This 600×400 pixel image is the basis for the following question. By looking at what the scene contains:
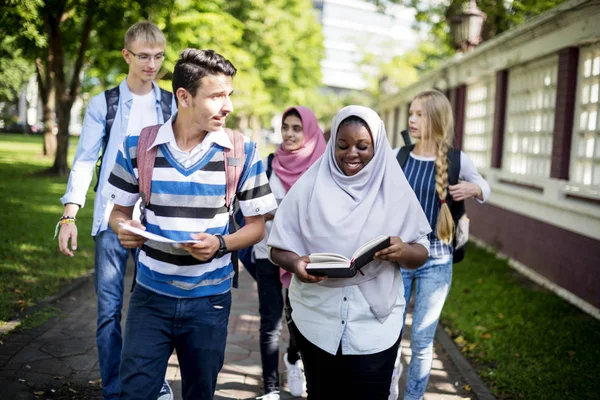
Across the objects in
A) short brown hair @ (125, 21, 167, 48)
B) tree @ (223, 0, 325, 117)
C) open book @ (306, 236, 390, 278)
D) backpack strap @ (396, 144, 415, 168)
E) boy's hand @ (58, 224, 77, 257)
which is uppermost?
tree @ (223, 0, 325, 117)

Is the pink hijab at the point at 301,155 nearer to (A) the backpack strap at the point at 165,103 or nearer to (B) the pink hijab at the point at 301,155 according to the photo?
(B) the pink hijab at the point at 301,155

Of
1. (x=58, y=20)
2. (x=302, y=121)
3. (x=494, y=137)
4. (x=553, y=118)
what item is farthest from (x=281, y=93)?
(x=302, y=121)

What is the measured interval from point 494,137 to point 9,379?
33.6 feet

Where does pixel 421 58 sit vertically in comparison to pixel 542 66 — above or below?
above

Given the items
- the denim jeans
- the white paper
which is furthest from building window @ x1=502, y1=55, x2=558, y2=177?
the white paper

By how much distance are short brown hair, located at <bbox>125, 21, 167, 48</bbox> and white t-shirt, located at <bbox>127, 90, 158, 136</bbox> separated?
34 centimetres

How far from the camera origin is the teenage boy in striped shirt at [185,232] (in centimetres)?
301

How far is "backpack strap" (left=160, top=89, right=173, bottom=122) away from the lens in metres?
4.35

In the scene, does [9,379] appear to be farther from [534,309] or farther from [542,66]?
[542,66]

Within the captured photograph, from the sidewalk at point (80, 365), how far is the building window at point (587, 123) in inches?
137

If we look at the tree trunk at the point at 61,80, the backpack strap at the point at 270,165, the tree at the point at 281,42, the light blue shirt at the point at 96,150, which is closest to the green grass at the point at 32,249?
the tree trunk at the point at 61,80

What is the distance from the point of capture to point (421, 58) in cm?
3744

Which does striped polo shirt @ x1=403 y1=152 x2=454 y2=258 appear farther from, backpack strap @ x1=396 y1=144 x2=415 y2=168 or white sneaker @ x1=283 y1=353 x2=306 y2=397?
white sneaker @ x1=283 y1=353 x2=306 y2=397

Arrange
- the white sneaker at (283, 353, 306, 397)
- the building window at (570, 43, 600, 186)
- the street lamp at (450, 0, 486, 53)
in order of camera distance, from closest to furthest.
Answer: the white sneaker at (283, 353, 306, 397) < the building window at (570, 43, 600, 186) < the street lamp at (450, 0, 486, 53)
